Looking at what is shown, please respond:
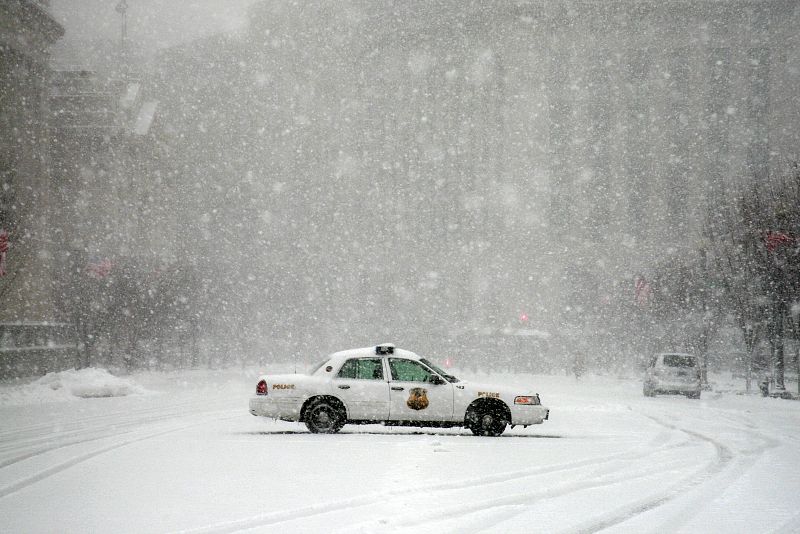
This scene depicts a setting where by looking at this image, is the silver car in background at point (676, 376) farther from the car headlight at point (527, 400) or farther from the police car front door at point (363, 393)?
the police car front door at point (363, 393)

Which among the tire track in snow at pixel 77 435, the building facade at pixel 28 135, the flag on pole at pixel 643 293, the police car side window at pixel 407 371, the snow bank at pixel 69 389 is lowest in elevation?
the tire track in snow at pixel 77 435

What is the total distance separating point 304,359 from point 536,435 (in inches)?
2522

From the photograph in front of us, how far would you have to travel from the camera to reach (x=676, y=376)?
26.5 m

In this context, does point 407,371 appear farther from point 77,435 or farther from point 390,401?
point 77,435

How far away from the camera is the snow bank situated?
2202 cm

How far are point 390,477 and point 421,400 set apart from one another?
412 cm

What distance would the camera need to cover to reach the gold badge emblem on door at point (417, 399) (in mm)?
13156

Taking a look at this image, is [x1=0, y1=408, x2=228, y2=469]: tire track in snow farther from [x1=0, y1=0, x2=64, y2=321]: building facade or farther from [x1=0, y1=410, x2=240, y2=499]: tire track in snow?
[x1=0, y1=0, x2=64, y2=321]: building facade

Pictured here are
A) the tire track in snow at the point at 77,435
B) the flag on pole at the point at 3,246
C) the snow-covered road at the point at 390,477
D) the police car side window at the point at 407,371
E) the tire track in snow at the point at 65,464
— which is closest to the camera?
the snow-covered road at the point at 390,477

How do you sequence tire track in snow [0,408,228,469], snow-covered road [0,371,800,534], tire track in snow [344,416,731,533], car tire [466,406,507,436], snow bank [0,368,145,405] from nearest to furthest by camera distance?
tire track in snow [344,416,731,533] < snow-covered road [0,371,800,534] < tire track in snow [0,408,228,469] < car tire [466,406,507,436] < snow bank [0,368,145,405]

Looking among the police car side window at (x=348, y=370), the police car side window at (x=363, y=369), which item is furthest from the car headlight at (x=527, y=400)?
the police car side window at (x=348, y=370)

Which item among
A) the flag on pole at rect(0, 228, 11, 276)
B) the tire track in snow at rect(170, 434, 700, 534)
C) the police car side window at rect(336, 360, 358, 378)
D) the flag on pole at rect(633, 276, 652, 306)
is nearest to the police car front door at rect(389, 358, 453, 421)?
the police car side window at rect(336, 360, 358, 378)

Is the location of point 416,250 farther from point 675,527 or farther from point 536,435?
point 675,527

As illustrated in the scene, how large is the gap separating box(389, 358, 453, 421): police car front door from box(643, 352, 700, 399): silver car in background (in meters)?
15.5
